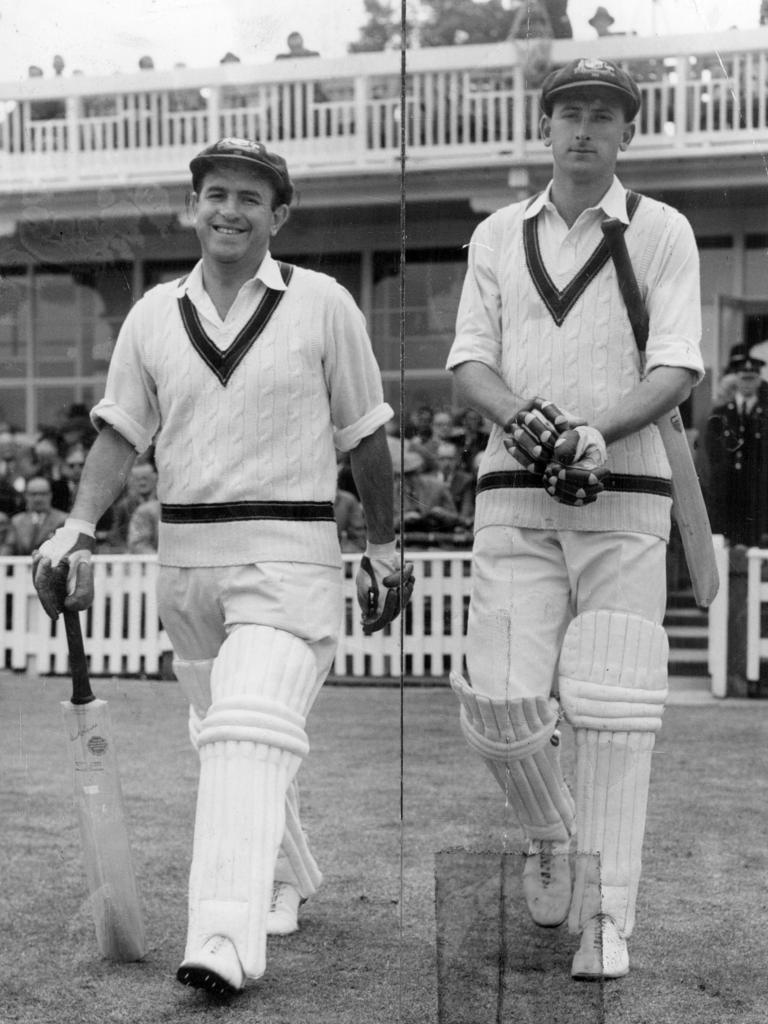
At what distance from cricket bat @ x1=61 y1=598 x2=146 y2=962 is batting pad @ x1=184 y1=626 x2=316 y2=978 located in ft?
1.09

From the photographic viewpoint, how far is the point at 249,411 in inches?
115

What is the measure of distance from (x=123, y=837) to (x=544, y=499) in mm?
1098

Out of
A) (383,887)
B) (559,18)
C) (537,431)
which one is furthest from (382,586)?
(559,18)

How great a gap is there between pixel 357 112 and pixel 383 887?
7.63 feet

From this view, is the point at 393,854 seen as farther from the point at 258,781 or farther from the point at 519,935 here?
the point at 258,781

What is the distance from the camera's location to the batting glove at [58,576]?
2.93 m

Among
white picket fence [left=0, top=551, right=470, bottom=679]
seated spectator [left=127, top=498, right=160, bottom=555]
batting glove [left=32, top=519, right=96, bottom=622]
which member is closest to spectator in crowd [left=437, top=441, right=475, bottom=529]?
white picket fence [left=0, top=551, right=470, bottom=679]

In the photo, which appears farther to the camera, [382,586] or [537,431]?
[382,586]

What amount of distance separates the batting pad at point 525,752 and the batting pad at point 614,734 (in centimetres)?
11

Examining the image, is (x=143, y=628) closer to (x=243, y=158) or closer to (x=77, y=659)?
(x=77, y=659)

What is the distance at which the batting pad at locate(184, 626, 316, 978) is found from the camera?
2561mm

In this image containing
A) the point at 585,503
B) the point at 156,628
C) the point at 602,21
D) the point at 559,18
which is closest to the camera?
the point at 585,503

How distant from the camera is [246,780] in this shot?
2648 millimetres

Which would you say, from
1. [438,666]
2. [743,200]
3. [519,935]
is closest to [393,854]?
[519,935]
